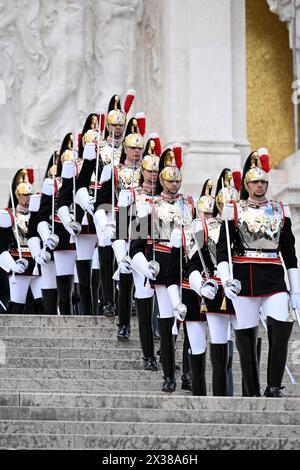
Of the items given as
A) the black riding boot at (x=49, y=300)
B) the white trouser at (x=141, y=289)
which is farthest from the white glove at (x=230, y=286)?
the black riding boot at (x=49, y=300)

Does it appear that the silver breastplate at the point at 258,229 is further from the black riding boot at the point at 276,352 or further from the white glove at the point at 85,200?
the white glove at the point at 85,200

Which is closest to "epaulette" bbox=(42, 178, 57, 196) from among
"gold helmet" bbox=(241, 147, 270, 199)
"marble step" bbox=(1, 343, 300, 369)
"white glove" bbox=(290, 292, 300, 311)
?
"marble step" bbox=(1, 343, 300, 369)

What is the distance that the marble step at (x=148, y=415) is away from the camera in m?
10.5

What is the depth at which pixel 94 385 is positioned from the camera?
1280 centimetres

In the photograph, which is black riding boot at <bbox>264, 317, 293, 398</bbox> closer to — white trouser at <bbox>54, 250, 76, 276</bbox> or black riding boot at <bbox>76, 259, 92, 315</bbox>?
black riding boot at <bbox>76, 259, 92, 315</bbox>

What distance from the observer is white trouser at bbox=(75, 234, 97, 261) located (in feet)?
50.2

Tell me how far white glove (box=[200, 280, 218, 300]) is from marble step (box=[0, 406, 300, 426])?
5.10ft

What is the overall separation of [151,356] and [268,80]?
9.19m

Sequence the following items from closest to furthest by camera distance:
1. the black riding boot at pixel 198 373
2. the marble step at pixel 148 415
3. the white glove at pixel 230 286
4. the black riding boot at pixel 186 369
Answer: the marble step at pixel 148 415, the white glove at pixel 230 286, the black riding boot at pixel 198 373, the black riding boot at pixel 186 369

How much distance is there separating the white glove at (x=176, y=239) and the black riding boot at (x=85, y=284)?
2689 millimetres

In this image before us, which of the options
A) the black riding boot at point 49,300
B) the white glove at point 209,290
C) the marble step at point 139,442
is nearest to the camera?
the marble step at point 139,442

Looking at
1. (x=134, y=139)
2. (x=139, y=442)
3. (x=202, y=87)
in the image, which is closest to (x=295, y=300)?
(x=139, y=442)

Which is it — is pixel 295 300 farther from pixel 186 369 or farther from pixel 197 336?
pixel 186 369

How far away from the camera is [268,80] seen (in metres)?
21.7
